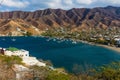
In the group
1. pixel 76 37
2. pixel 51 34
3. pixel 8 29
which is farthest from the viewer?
pixel 8 29

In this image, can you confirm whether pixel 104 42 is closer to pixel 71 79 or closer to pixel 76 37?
pixel 76 37

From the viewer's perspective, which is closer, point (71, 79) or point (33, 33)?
point (71, 79)

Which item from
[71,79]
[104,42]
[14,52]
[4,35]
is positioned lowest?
[4,35]

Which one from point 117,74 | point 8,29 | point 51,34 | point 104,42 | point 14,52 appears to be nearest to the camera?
point 117,74

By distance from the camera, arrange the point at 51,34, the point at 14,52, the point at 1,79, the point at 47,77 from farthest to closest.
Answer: the point at 51,34 < the point at 14,52 < the point at 47,77 < the point at 1,79

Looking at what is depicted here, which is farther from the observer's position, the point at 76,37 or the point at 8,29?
the point at 8,29

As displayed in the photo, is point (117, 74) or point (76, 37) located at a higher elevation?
point (117, 74)

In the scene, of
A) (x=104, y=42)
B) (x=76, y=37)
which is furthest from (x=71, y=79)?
(x=76, y=37)

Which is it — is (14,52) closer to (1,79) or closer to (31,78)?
(31,78)

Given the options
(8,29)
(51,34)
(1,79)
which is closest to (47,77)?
(1,79)
